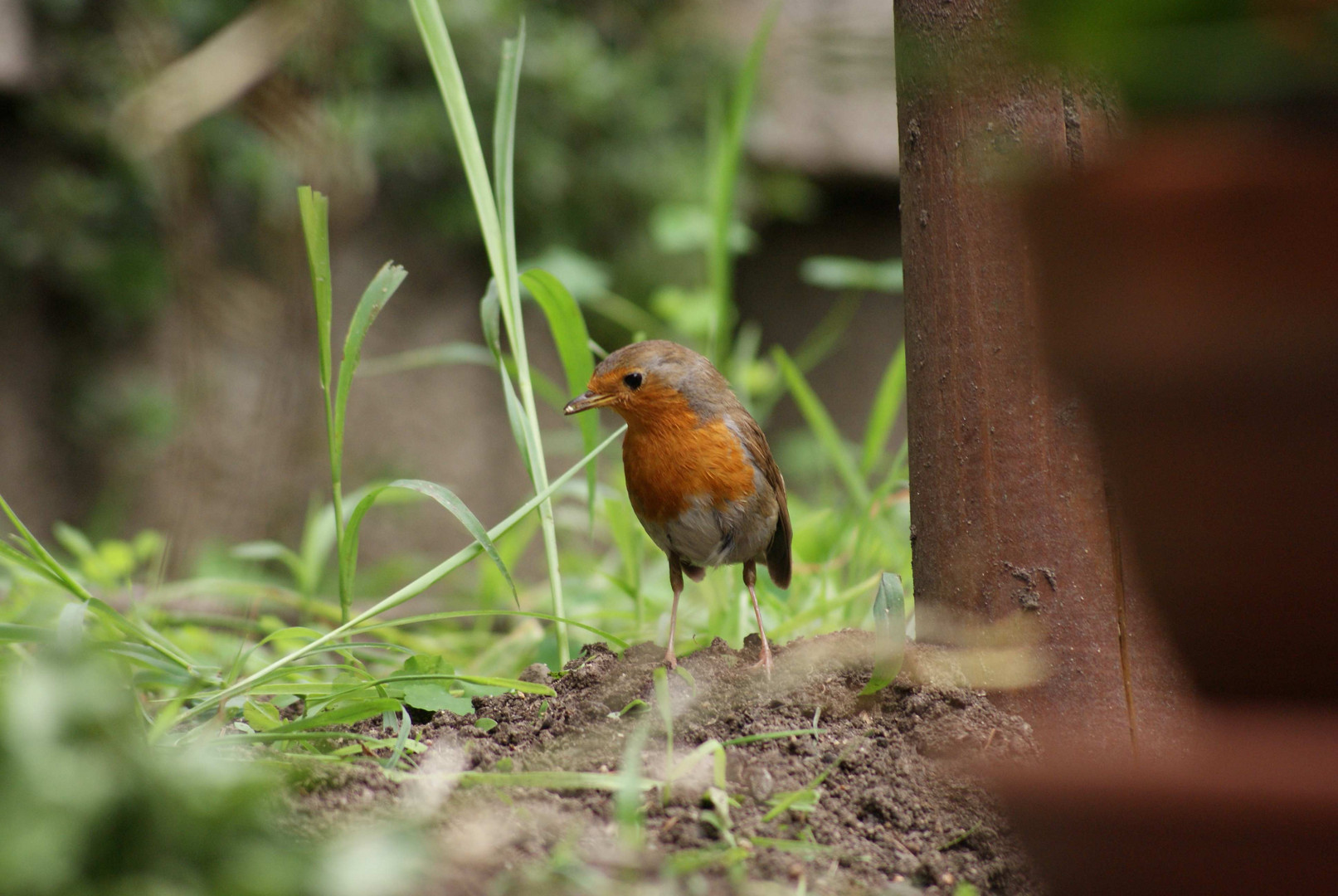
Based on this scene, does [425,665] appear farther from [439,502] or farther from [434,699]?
[439,502]

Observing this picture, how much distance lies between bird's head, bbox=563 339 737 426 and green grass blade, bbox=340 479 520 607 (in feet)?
2.49

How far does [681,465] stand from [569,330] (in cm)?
43

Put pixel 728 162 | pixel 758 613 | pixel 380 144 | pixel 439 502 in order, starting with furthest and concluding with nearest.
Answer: pixel 380 144 → pixel 728 162 → pixel 758 613 → pixel 439 502

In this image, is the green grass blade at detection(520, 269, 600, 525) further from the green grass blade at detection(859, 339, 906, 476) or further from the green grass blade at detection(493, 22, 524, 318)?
the green grass blade at detection(859, 339, 906, 476)

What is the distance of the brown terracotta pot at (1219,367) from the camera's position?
91 centimetres

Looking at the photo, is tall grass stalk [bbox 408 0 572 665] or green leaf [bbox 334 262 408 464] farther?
tall grass stalk [bbox 408 0 572 665]

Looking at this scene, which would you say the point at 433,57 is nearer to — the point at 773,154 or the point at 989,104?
the point at 989,104

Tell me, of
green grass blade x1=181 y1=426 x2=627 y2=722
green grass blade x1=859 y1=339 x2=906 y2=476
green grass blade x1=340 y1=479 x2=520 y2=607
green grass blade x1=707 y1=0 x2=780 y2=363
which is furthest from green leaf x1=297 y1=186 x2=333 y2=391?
green grass blade x1=859 y1=339 x2=906 y2=476

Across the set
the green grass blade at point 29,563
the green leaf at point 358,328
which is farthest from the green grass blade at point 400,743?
the green grass blade at point 29,563

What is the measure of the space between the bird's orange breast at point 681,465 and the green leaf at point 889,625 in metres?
0.89

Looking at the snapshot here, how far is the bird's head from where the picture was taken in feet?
8.66

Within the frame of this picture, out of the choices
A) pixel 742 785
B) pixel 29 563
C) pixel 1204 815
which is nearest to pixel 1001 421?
pixel 742 785

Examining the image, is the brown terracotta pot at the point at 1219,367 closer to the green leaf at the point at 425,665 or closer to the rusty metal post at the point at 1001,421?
the rusty metal post at the point at 1001,421

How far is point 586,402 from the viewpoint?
2537 mm
